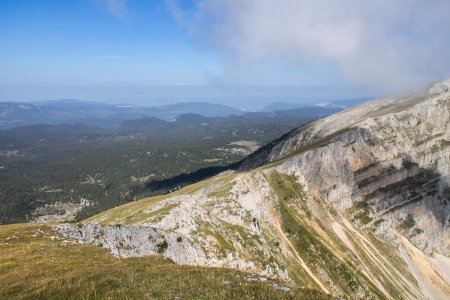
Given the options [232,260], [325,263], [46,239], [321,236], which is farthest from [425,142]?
[46,239]

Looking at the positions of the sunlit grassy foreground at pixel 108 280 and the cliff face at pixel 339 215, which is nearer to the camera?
the sunlit grassy foreground at pixel 108 280

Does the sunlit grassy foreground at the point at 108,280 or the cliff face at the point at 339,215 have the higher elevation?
the sunlit grassy foreground at the point at 108,280

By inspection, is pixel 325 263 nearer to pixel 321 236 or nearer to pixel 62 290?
pixel 321 236

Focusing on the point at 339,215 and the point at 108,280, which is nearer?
the point at 108,280

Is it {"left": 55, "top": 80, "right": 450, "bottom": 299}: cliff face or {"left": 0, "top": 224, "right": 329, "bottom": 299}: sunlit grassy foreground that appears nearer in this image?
{"left": 0, "top": 224, "right": 329, "bottom": 299}: sunlit grassy foreground
